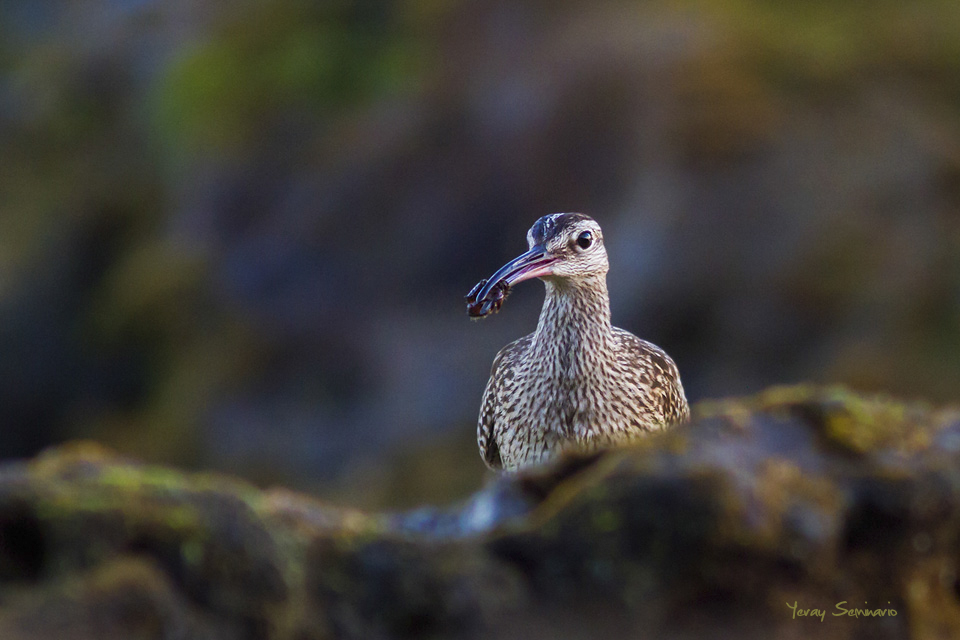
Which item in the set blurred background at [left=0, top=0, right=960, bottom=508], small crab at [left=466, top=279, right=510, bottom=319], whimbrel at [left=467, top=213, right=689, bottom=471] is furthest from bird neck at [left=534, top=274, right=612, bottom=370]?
blurred background at [left=0, top=0, right=960, bottom=508]

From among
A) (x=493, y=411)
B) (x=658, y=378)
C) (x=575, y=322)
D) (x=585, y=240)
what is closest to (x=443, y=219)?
(x=493, y=411)

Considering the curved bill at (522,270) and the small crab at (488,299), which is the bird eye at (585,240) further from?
the small crab at (488,299)

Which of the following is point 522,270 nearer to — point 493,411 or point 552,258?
point 552,258

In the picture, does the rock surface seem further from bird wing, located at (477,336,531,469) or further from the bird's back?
bird wing, located at (477,336,531,469)

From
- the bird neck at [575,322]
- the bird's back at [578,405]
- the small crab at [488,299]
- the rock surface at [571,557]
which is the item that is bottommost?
the rock surface at [571,557]

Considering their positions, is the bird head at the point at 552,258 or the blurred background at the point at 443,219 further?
the blurred background at the point at 443,219

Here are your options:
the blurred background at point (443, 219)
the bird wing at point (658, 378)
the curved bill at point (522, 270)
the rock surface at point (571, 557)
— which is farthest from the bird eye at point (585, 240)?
the blurred background at point (443, 219)

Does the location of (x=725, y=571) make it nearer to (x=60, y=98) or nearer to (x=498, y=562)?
(x=498, y=562)
